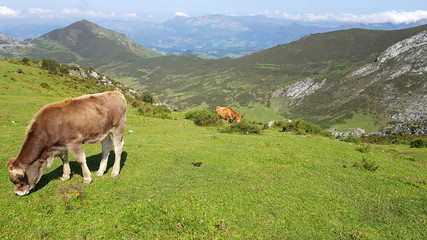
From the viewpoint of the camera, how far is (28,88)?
115ft

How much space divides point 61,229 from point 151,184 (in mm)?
3523

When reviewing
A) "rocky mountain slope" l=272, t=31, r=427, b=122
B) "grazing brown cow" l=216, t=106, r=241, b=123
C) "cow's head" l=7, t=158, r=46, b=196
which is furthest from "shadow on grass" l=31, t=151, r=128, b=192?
"rocky mountain slope" l=272, t=31, r=427, b=122

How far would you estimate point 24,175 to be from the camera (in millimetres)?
7398

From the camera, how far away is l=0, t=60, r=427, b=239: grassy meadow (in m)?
6.82

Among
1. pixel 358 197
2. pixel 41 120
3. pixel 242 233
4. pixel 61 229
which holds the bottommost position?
pixel 358 197

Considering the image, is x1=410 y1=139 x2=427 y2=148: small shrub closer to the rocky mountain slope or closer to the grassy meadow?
the grassy meadow

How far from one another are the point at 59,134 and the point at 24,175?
167cm

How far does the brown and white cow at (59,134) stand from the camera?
291 inches

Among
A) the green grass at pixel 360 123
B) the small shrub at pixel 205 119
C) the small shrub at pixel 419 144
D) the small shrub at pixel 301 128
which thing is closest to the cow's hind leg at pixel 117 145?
the small shrub at pixel 205 119

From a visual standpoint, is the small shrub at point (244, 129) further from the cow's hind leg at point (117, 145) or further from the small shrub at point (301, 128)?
the cow's hind leg at point (117, 145)

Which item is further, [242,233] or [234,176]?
[234,176]

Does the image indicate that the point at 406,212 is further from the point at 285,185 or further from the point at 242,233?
the point at 242,233

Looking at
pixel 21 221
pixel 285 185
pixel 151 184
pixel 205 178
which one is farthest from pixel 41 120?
pixel 285 185

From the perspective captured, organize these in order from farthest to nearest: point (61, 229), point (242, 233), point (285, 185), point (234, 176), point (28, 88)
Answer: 1. point (28, 88)
2. point (234, 176)
3. point (285, 185)
4. point (242, 233)
5. point (61, 229)
